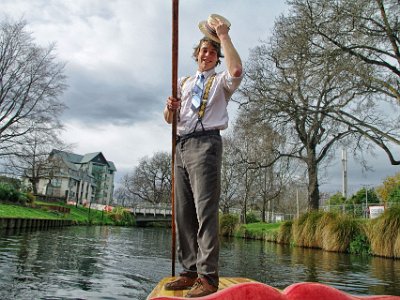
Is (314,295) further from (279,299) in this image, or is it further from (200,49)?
(200,49)

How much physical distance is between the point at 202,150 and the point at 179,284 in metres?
0.93

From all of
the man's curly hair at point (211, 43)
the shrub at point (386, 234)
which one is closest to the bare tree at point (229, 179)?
the shrub at point (386, 234)

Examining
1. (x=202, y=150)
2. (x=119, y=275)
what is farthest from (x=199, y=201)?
(x=119, y=275)

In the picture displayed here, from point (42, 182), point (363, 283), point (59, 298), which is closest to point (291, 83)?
point (363, 283)

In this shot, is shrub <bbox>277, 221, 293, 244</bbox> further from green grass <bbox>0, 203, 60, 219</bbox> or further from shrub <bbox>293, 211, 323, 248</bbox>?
green grass <bbox>0, 203, 60, 219</bbox>

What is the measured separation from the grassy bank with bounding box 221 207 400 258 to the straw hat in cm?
1005

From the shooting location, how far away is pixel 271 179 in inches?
1233

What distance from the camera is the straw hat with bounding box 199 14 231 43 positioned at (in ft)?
8.64

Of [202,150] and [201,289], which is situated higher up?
[202,150]

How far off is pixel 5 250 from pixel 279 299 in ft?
25.9

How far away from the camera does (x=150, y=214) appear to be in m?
49.7

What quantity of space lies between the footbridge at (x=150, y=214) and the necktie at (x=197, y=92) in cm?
4500

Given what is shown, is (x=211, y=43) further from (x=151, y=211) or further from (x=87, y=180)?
(x=87, y=180)

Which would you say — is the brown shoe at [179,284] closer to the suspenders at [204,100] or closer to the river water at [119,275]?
the suspenders at [204,100]
